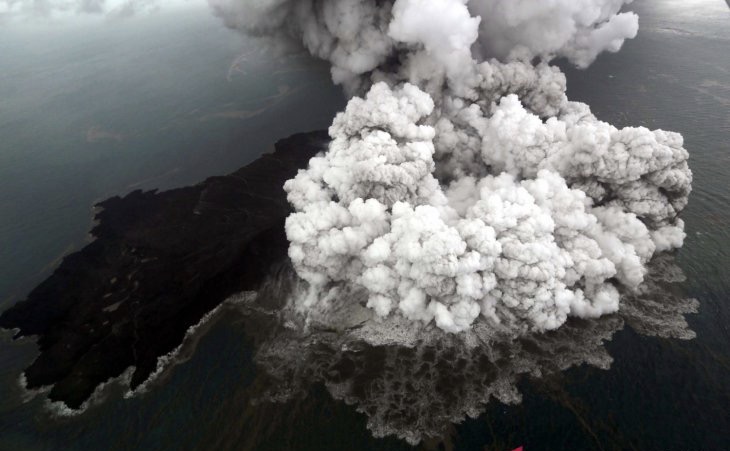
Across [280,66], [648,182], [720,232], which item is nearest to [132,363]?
[648,182]

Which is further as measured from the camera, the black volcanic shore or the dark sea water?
the black volcanic shore

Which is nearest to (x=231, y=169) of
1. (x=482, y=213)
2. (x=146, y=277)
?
(x=146, y=277)

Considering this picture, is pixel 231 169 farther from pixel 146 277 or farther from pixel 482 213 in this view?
pixel 482 213

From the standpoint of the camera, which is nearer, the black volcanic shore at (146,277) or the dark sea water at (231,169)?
the dark sea water at (231,169)

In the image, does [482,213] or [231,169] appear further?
[231,169]

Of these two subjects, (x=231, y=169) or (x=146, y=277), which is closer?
(x=146, y=277)
